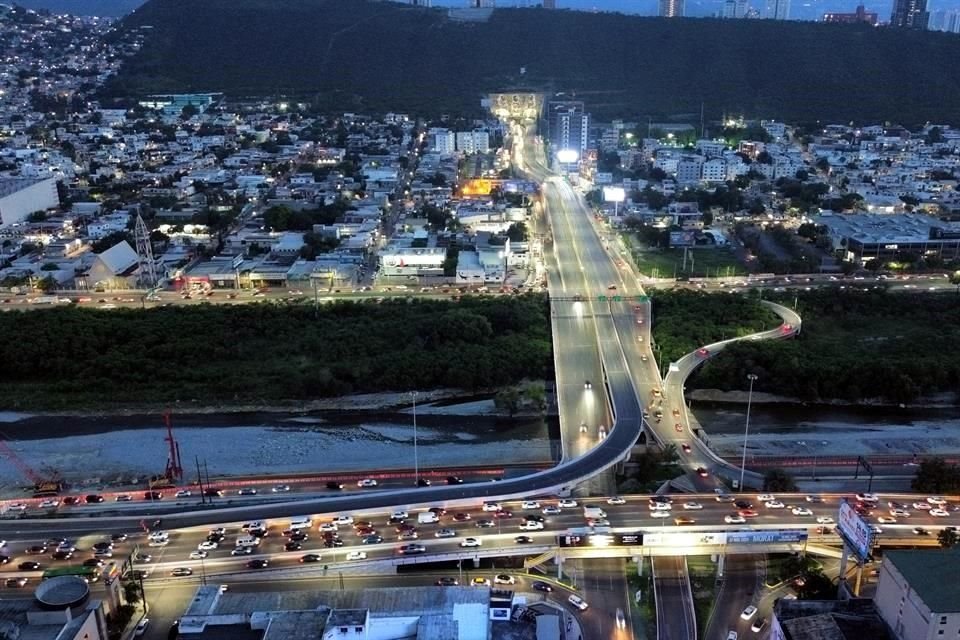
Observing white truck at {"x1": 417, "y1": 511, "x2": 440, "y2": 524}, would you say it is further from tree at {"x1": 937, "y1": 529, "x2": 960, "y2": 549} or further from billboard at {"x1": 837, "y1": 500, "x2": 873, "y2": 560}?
tree at {"x1": 937, "y1": 529, "x2": 960, "y2": 549}

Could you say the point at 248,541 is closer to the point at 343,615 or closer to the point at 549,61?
the point at 343,615

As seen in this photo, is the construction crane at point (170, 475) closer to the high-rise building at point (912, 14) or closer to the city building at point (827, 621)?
the city building at point (827, 621)

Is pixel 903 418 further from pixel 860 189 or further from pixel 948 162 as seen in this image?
pixel 948 162

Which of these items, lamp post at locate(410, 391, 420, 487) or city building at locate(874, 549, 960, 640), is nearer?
city building at locate(874, 549, 960, 640)

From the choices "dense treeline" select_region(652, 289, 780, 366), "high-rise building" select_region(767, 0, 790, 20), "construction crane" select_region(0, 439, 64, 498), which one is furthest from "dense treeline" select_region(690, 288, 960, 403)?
"high-rise building" select_region(767, 0, 790, 20)

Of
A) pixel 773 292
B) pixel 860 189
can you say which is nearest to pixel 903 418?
pixel 773 292

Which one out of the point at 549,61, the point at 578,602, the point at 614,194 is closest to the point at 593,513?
the point at 578,602
